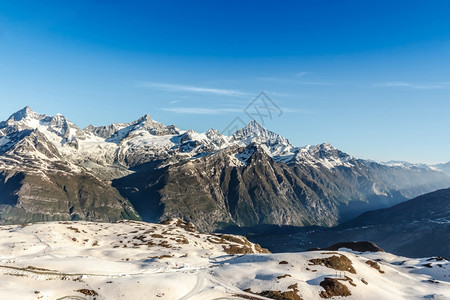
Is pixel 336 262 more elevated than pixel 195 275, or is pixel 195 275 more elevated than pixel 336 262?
pixel 336 262

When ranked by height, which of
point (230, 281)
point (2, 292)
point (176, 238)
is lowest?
point (176, 238)

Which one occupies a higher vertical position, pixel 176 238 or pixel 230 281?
pixel 230 281

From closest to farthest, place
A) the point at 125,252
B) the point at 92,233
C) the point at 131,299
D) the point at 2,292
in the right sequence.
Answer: the point at 2,292, the point at 131,299, the point at 125,252, the point at 92,233

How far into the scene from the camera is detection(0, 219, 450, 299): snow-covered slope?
71312 millimetres

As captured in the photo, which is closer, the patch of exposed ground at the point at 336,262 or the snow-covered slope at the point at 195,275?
the snow-covered slope at the point at 195,275

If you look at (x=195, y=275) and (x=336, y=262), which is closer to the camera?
(x=195, y=275)

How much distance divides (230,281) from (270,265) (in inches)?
761

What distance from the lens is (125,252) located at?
123562mm

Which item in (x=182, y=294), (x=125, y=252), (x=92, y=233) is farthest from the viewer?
(x=92, y=233)

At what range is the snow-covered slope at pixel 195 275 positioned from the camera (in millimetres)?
71312

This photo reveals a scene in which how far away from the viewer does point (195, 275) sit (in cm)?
8756

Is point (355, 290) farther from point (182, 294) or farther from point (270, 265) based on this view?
point (182, 294)

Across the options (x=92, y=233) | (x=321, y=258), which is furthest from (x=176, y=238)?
(x=321, y=258)

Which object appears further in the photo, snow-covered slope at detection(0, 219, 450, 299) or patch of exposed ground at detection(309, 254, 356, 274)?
patch of exposed ground at detection(309, 254, 356, 274)
